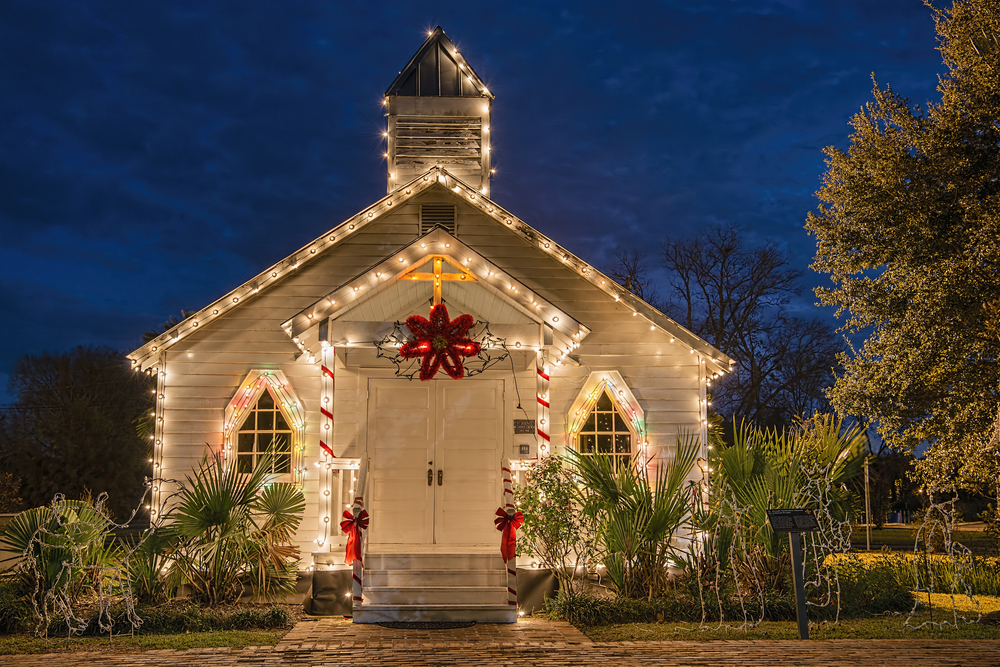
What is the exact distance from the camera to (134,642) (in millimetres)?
8414

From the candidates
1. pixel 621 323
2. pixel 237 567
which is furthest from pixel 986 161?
pixel 237 567

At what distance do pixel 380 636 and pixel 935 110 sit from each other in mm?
14974

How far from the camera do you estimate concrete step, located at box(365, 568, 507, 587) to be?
1006cm

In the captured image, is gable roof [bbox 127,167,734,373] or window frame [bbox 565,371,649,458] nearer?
gable roof [bbox 127,167,734,373]

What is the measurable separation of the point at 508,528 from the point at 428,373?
2.42 meters

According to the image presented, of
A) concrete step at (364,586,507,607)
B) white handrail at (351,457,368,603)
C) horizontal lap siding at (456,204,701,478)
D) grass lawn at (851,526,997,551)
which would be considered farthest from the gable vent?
grass lawn at (851,526,997,551)

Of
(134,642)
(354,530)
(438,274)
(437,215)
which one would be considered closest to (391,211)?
(437,215)

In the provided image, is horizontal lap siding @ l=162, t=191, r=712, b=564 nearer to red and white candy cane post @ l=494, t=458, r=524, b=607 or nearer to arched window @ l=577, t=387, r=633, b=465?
arched window @ l=577, t=387, r=633, b=465

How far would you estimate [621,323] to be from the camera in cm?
1281

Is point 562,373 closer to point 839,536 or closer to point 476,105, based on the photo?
point 839,536

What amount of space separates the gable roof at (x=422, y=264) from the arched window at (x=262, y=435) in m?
2.25

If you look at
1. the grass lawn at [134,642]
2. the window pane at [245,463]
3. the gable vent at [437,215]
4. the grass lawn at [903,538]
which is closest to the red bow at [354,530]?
the grass lawn at [134,642]

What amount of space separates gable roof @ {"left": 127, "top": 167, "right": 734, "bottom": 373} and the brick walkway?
202 inches

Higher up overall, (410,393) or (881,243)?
(881,243)
